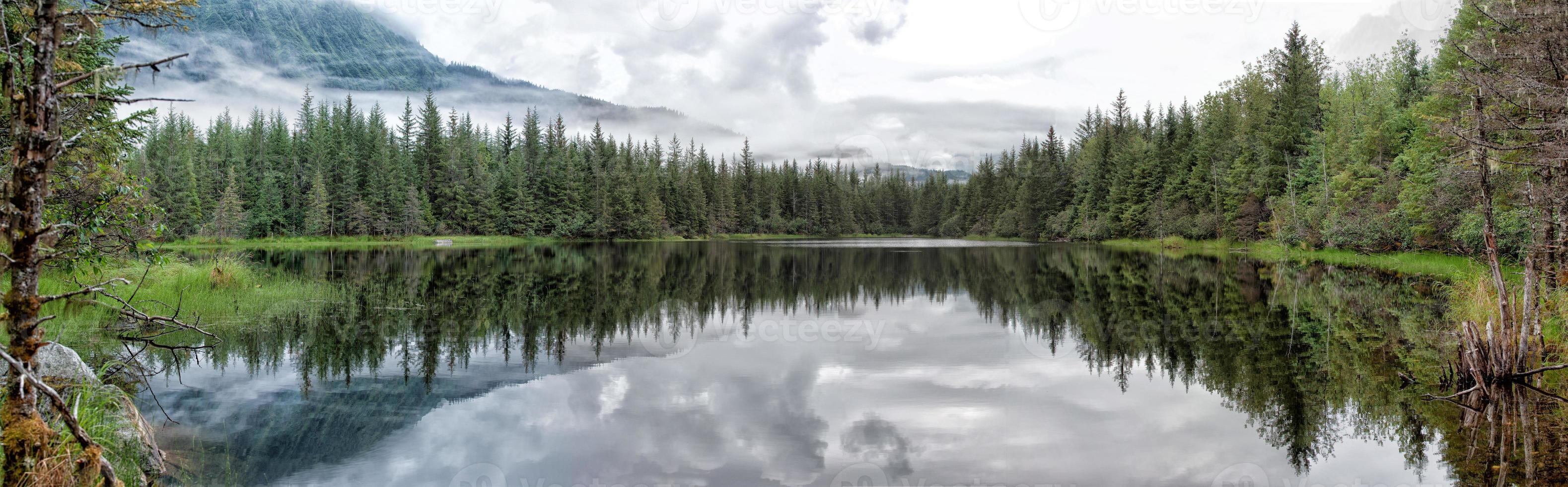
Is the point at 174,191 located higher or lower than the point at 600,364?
higher

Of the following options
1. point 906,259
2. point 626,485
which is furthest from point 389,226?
point 626,485

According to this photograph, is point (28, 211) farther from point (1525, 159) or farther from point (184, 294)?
point (1525, 159)

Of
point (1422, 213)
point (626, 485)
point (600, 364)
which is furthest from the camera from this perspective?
point (1422, 213)

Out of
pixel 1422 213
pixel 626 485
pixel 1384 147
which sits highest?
pixel 1384 147

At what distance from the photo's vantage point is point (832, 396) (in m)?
9.55

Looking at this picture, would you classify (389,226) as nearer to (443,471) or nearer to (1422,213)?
(443,471)

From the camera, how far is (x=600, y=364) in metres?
11.4

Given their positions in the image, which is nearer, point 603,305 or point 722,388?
point 722,388

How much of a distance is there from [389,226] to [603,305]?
59687mm

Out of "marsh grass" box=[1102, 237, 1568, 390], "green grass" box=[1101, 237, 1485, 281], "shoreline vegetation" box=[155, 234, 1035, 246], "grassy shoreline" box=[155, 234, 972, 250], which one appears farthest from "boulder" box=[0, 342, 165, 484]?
"grassy shoreline" box=[155, 234, 972, 250]

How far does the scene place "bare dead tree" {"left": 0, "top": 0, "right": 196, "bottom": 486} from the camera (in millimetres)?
4055

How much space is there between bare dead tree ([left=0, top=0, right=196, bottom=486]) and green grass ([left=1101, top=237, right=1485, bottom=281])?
17.5m

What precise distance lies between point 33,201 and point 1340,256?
42.8 m

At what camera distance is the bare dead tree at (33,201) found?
405cm
